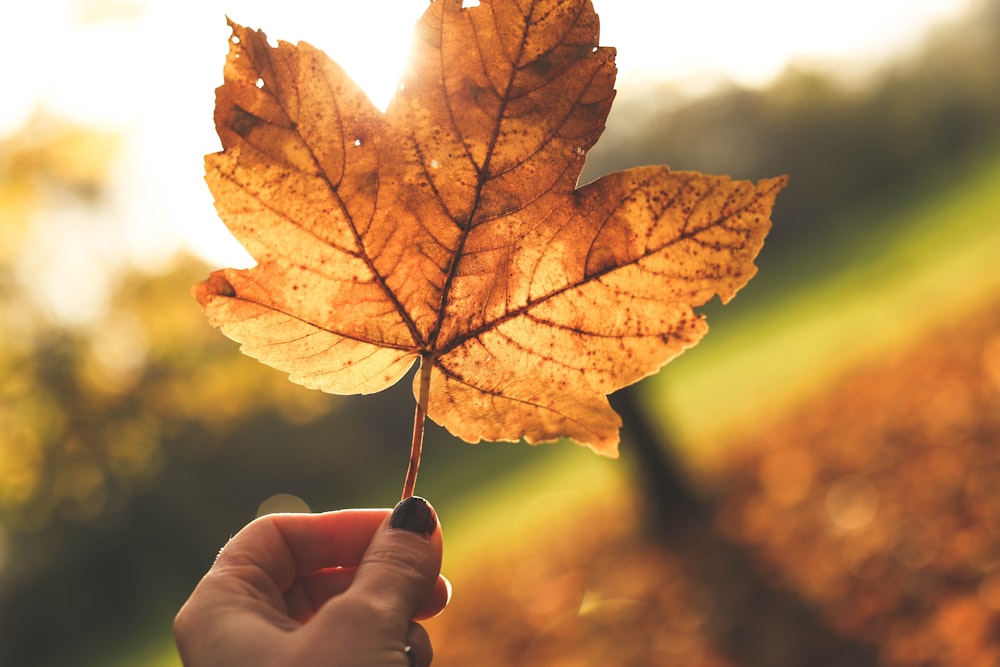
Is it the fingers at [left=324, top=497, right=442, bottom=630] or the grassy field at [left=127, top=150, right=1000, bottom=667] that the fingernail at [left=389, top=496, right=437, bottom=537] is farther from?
the grassy field at [left=127, top=150, right=1000, bottom=667]

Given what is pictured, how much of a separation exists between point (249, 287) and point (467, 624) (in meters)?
5.97

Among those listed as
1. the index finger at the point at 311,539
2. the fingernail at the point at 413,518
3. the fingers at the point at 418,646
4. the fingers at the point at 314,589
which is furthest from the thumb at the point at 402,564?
the fingers at the point at 314,589

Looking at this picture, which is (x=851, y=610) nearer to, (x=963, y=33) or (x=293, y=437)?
(x=293, y=437)

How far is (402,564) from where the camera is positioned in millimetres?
1197

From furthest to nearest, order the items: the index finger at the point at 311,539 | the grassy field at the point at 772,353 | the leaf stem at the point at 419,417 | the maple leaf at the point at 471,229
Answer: the grassy field at the point at 772,353 < the index finger at the point at 311,539 < the leaf stem at the point at 419,417 < the maple leaf at the point at 471,229

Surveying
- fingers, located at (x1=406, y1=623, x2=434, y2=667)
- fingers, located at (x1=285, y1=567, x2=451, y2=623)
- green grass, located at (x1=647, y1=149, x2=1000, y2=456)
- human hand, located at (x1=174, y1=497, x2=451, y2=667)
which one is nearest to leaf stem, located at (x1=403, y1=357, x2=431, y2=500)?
human hand, located at (x1=174, y1=497, x2=451, y2=667)

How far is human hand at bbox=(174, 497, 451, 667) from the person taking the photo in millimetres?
1076

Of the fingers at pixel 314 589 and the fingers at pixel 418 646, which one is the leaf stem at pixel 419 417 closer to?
the fingers at pixel 418 646

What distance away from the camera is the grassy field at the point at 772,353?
997cm

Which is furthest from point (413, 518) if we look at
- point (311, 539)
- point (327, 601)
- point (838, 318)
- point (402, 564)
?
point (838, 318)

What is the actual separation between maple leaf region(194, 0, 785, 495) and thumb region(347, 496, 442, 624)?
203mm

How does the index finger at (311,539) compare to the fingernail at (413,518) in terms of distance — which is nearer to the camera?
the fingernail at (413,518)

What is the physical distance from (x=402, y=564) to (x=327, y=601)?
0.15 metres

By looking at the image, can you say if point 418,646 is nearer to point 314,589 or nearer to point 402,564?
point 402,564
